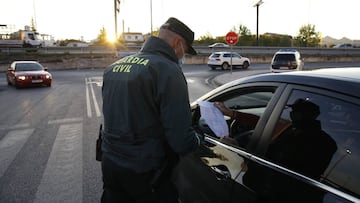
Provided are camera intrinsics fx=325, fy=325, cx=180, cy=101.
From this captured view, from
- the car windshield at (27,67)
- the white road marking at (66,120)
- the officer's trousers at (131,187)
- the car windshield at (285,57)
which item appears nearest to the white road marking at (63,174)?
the white road marking at (66,120)

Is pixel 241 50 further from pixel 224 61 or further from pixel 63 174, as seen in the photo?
pixel 63 174

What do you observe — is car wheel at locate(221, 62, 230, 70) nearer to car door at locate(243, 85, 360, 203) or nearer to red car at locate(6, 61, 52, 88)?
red car at locate(6, 61, 52, 88)

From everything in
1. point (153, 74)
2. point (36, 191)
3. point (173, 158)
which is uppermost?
point (153, 74)

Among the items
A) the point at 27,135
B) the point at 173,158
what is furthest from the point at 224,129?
the point at 27,135

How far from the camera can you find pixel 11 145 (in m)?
6.30

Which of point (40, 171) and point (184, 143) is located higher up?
point (184, 143)

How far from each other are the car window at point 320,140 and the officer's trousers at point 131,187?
0.72 m

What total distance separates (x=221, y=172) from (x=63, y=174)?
3146mm

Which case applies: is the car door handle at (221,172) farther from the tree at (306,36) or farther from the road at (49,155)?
the tree at (306,36)

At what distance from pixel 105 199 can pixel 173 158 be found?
2.00 feet

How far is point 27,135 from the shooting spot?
7070mm

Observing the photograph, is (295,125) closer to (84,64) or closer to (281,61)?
(281,61)

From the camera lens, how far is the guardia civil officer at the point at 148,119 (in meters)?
1.98

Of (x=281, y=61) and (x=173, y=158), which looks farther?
(x=281, y=61)
